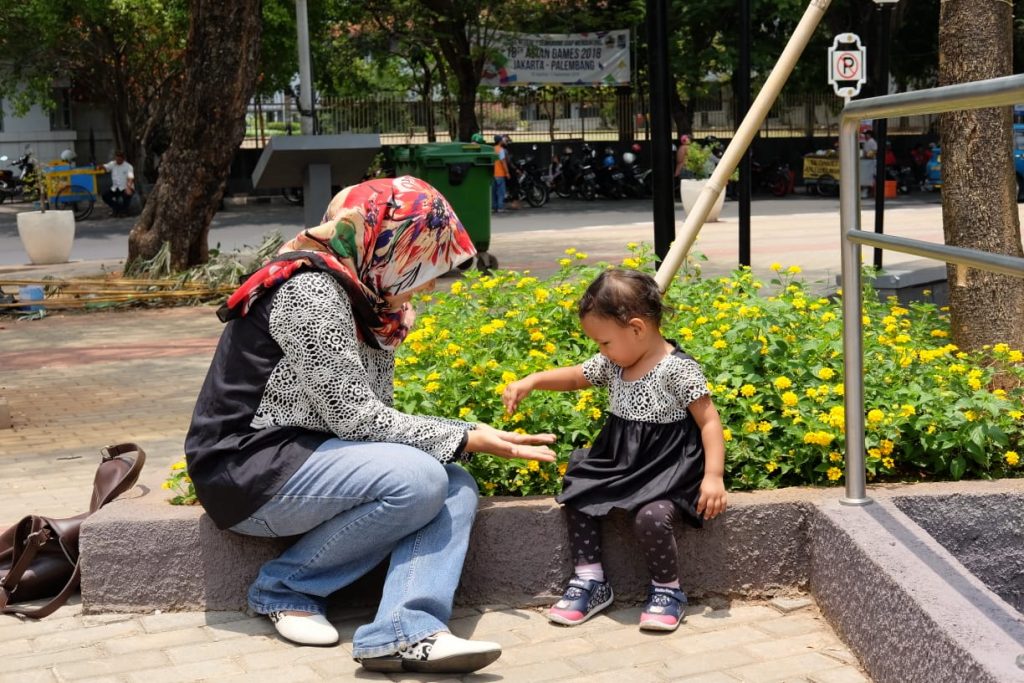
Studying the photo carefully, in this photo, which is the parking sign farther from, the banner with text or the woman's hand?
the banner with text

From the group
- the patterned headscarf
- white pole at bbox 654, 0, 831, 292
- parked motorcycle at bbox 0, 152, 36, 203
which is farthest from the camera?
parked motorcycle at bbox 0, 152, 36, 203

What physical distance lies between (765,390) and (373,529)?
136 centimetres

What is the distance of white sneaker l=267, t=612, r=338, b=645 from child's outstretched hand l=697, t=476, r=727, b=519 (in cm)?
105

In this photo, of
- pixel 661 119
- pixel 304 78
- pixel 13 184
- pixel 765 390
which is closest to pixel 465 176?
pixel 304 78

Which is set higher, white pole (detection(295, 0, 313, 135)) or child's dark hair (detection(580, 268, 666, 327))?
white pole (detection(295, 0, 313, 135))

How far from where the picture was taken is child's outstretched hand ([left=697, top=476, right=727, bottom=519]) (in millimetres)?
3451

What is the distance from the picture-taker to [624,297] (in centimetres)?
350

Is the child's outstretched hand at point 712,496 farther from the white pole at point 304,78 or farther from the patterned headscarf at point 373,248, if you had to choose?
the white pole at point 304,78

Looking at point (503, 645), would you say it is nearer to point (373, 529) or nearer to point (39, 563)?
point (373, 529)

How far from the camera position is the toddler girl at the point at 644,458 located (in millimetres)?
3490

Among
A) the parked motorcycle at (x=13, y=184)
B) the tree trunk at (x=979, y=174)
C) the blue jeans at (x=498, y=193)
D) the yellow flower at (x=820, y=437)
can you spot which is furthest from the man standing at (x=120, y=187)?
the yellow flower at (x=820, y=437)

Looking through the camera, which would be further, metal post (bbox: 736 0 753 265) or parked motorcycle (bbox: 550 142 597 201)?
parked motorcycle (bbox: 550 142 597 201)

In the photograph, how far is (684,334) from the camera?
4477 millimetres

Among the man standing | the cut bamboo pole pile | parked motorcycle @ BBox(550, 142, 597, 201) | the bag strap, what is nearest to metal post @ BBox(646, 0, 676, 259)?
the bag strap
